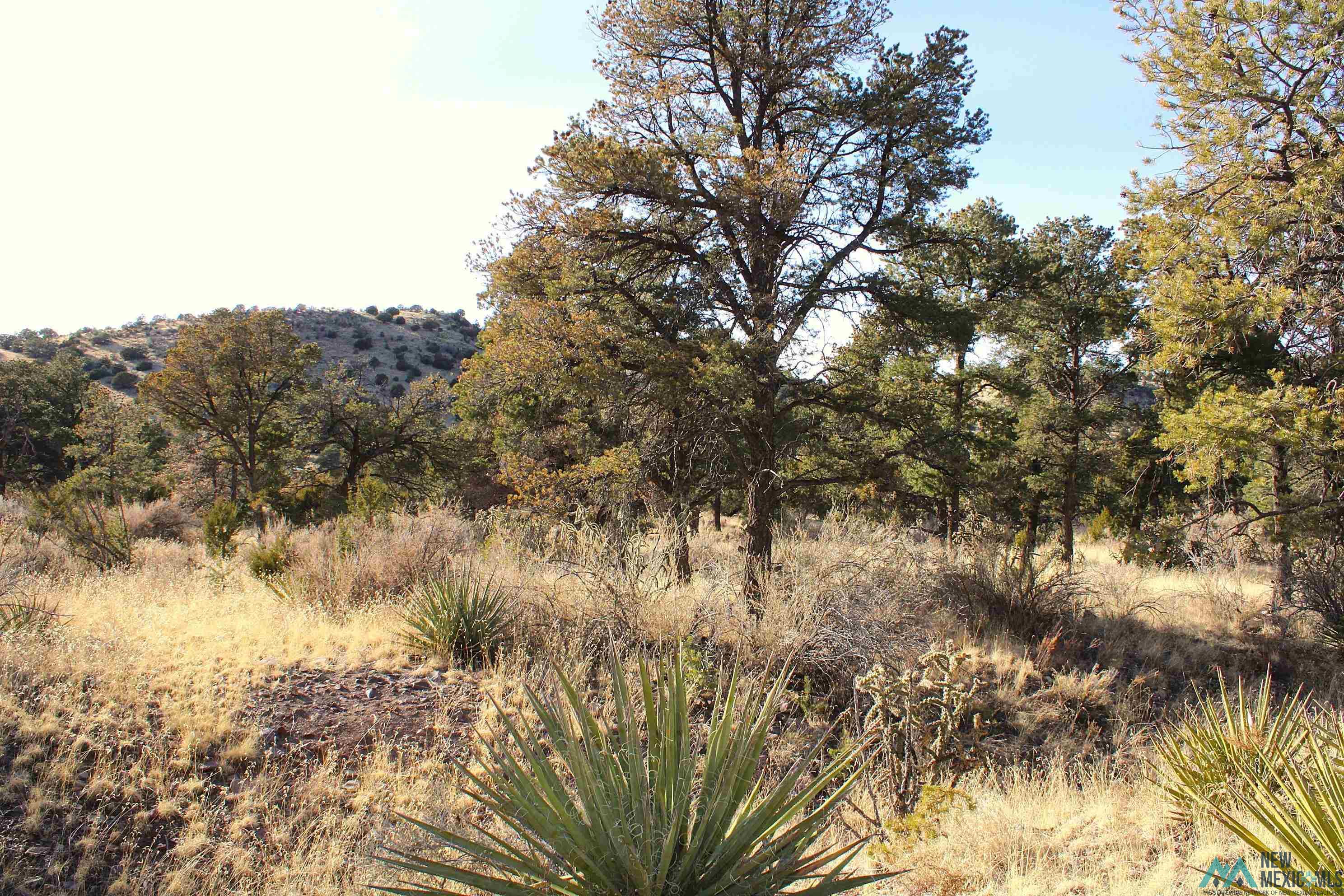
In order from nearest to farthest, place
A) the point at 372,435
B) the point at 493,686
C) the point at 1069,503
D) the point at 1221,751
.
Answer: the point at 1221,751 → the point at 493,686 → the point at 1069,503 → the point at 372,435

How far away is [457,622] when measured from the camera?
6973mm

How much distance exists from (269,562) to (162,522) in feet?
42.4

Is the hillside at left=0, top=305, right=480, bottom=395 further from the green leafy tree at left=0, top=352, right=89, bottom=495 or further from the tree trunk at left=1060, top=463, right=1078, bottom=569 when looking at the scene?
the tree trunk at left=1060, top=463, right=1078, bottom=569

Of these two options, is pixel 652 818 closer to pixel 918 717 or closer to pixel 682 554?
pixel 918 717

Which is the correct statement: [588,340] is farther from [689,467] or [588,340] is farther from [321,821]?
[321,821]

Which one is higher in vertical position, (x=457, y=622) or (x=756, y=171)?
(x=756, y=171)

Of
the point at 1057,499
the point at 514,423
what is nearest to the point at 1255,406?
the point at 1057,499

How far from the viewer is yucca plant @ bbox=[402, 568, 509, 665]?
22.6 feet

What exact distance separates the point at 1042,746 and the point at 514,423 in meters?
13.8

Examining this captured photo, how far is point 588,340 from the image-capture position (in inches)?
354

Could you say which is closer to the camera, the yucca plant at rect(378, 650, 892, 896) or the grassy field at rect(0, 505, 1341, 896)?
the yucca plant at rect(378, 650, 892, 896)

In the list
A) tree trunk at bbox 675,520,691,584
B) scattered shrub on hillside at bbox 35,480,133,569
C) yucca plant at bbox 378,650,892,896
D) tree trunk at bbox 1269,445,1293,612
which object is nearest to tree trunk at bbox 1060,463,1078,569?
tree trunk at bbox 1269,445,1293,612

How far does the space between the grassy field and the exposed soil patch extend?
29 millimetres

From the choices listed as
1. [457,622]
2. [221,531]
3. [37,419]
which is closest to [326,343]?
[37,419]
